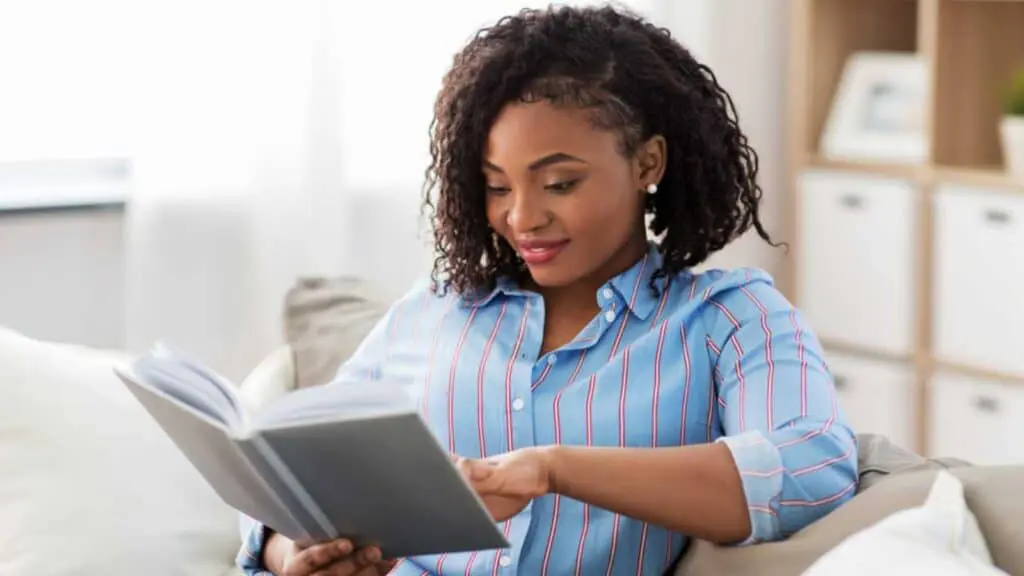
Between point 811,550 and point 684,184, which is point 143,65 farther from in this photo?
point 811,550

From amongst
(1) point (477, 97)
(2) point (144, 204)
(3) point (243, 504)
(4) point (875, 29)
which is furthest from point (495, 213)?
(4) point (875, 29)

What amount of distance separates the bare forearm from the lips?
24 cm

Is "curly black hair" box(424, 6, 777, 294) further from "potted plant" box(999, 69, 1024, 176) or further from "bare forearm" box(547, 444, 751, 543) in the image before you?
"potted plant" box(999, 69, 1024, 176)

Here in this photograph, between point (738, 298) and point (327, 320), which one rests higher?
point (738, 298)

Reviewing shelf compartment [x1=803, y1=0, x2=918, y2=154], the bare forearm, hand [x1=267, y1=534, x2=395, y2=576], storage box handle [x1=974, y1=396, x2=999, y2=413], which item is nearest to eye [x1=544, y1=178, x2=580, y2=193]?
the bare forearm

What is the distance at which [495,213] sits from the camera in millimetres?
1597

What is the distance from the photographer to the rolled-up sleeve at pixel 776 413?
1396 millimetres

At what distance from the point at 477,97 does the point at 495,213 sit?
118 millimetres

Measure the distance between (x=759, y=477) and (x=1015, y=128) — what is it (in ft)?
5.58

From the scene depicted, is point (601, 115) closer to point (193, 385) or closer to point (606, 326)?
point (606, 326)

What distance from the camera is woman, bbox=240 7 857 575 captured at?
141 cm

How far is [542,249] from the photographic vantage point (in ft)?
5.12

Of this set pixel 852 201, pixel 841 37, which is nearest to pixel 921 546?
pixel 852 201

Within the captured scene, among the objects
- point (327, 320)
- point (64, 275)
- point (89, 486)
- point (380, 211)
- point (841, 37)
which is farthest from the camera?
point (841, 37)
